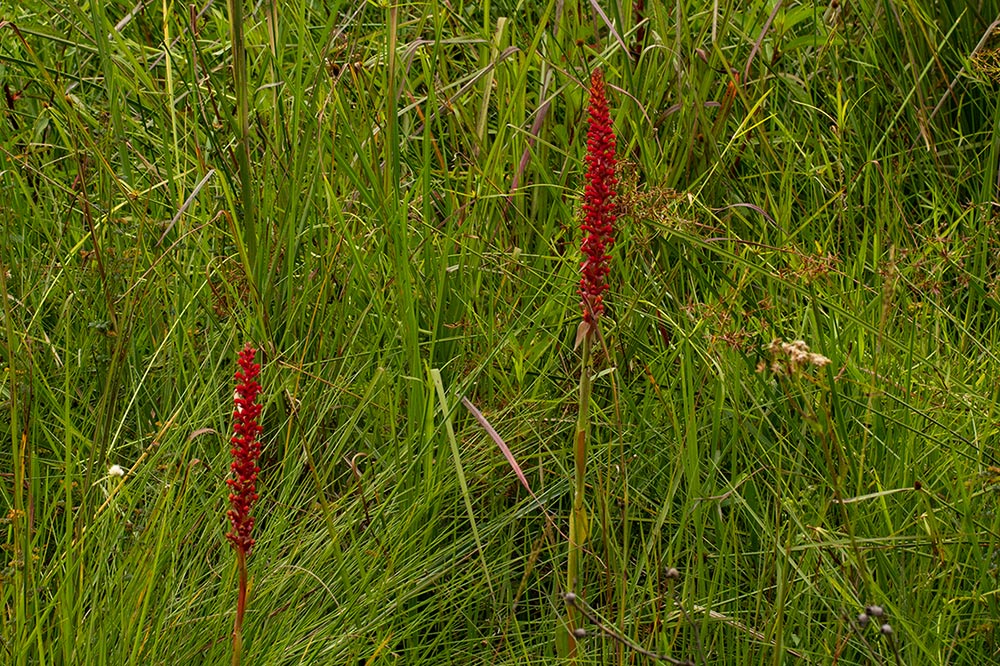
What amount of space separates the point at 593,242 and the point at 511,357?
75 cm

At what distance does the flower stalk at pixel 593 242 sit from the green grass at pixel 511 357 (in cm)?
7

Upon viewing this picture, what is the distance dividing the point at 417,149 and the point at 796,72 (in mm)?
998

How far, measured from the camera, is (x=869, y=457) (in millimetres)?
→ 1959

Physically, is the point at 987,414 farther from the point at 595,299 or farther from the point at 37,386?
the point at 37,386

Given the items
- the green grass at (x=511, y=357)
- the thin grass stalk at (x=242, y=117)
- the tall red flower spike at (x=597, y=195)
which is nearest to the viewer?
the tall red flower spike at (x=597, y=195)

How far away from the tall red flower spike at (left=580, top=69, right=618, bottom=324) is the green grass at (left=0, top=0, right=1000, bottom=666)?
0.22 m

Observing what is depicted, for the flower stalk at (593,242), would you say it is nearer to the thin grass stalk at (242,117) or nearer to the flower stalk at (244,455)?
the flower stalk at (244,455)

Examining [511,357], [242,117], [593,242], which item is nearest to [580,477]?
[593,242]

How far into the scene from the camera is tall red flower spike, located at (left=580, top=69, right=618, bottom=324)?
56.4 inches

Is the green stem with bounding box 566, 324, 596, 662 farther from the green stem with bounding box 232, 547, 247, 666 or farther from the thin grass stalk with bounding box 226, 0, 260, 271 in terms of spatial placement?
the thin grass stalk with bounding box 226, 0, 260, 271

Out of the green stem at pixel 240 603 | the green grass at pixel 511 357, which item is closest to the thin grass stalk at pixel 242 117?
the green grass at pixel 511 357

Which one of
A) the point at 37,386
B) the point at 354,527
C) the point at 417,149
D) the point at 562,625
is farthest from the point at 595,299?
the point at 417,149

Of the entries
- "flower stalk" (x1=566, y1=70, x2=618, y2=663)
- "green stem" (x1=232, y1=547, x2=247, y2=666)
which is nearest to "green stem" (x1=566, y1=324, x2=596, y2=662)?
"flower stalk" (x1=566, y1=70, x2=618, y2=663)

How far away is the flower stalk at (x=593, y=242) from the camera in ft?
4.72
